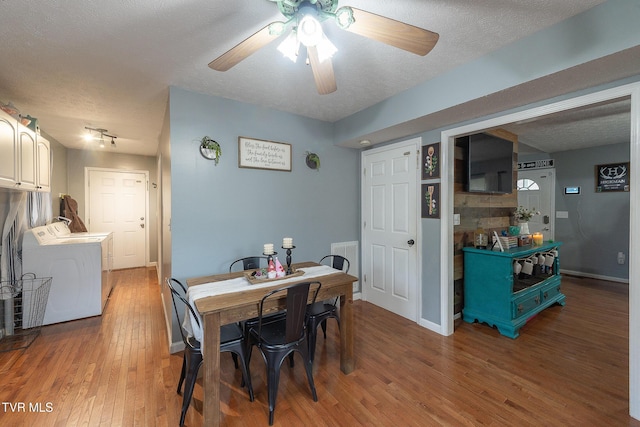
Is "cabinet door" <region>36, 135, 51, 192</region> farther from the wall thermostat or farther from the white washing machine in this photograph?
the wall thermostat

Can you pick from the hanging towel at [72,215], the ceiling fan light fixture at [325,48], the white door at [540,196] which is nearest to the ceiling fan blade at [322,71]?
the ceiling fan light fixture at [325,48]

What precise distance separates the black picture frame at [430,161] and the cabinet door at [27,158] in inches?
151

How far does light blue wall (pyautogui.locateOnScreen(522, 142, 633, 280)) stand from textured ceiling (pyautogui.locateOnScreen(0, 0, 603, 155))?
4540 millimetres

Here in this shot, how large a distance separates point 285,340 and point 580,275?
5.79 meters

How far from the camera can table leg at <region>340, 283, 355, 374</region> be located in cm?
205

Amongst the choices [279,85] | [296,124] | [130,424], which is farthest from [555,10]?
[130,424]

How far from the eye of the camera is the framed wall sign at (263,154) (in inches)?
106

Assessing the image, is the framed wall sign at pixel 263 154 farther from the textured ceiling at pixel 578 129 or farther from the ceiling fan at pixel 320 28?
the textured ceiling at pixel 578 129

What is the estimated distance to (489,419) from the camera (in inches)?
63.3

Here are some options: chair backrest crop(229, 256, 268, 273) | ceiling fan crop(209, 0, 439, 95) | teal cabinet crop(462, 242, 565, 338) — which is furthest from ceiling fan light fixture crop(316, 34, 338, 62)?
teal cabinet crop(462, 242, 565, 338)

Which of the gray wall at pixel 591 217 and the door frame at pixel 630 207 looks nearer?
the door frame at pixel 630 207

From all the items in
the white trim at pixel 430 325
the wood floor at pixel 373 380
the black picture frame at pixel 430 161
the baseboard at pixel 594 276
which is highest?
the black picture frame at pixel 430 161

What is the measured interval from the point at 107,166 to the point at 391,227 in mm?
5289

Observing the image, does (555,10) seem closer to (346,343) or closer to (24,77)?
(346,343)
